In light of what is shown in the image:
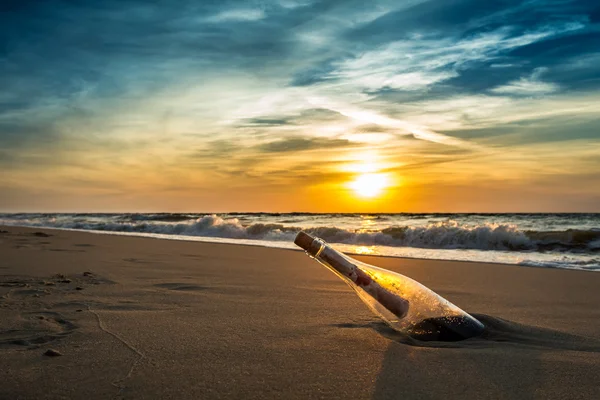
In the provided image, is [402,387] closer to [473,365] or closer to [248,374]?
[473,365]

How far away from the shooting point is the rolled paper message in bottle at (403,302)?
6.31ft

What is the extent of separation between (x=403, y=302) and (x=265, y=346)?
0.59 metres

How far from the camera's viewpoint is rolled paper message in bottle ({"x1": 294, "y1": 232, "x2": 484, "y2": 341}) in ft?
6.31

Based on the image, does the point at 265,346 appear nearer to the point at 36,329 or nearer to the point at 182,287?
the point at 36,329

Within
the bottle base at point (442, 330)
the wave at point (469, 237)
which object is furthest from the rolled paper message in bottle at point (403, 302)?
the wave at point (469, 237)

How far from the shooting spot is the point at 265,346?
1.88m

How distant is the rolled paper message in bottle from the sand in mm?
79

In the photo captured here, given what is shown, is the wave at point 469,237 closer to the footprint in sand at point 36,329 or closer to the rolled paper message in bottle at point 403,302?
the rolled paper message in bottle at point 403,302

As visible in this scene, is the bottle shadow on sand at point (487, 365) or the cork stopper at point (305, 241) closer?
the bottle shadow on sand at point (487, 365)

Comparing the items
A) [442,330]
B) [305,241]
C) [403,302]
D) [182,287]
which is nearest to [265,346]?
[305,241]

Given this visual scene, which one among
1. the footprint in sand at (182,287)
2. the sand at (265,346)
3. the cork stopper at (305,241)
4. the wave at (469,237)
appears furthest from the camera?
the wave at (469,237)

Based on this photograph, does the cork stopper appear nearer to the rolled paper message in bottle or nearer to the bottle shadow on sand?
the rolled paper message in bottle

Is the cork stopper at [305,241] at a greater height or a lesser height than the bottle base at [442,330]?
greater

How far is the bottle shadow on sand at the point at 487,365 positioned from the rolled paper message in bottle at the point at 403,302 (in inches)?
2.0
